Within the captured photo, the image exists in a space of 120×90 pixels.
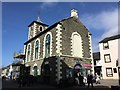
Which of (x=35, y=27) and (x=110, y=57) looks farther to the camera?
(x=110, y=57)

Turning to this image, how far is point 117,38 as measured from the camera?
33.7 m

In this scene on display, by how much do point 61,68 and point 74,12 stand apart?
9.69 metres

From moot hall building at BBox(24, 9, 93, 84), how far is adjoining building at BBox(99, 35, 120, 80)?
34.9ft

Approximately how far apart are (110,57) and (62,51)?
16650 mm

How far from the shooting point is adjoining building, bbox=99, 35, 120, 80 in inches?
1306

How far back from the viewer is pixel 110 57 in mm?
34500

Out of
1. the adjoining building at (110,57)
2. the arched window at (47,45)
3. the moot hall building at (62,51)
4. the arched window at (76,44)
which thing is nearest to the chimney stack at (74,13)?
the moot hall building at (62,51)

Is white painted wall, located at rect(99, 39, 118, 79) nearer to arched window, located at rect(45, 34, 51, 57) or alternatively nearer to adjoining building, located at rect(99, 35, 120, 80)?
adjoining building, located at rect(99, 35, 120, 80)

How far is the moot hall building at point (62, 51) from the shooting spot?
20.8 m

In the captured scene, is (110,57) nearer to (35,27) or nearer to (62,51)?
(35,27)

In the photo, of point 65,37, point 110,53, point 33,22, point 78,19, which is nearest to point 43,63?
point 65,37

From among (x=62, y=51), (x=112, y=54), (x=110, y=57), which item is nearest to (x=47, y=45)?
(x=62, y=51)

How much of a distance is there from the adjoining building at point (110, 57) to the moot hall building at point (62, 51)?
10.6 meters

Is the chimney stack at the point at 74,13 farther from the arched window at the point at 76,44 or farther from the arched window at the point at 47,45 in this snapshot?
the arched window at the point at 47,45
